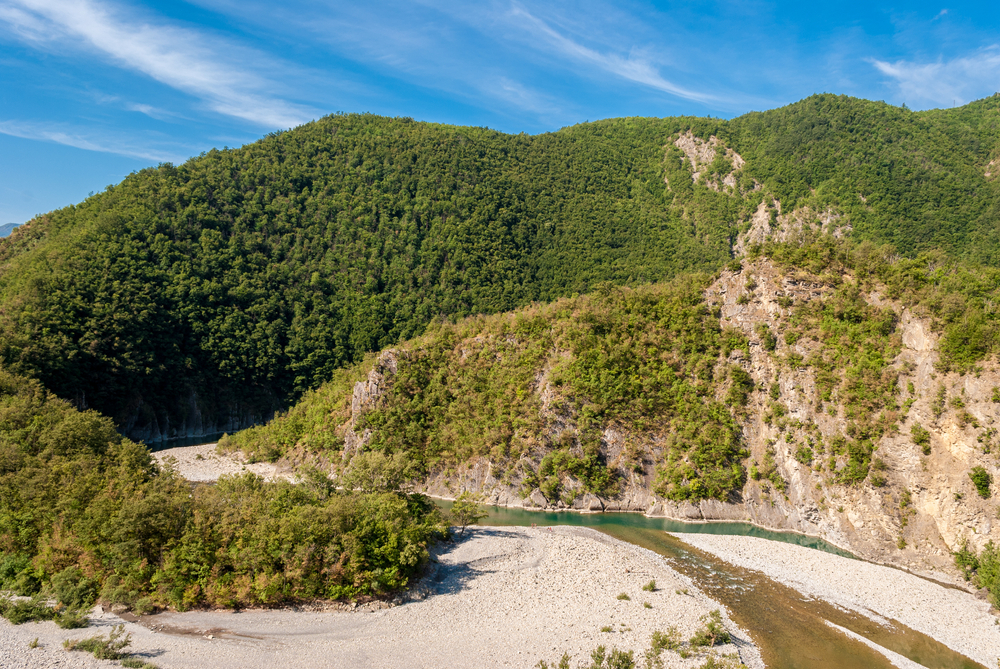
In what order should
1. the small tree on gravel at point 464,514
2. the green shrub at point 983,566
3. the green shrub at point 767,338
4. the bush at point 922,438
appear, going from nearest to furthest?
the green shrub at point 983,566, the bush at point 922,438, the small tree on gravel at point 464,514, the green shrub at point 767,338

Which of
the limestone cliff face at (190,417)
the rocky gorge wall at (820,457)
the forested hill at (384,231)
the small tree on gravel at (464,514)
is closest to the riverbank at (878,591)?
the rocky gorge wall at (820,457)

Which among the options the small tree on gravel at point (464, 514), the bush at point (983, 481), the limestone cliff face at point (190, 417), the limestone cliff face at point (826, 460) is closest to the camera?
the bush at point (983, 481)

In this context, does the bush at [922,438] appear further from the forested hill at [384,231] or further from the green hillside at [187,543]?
the forested hill at [384,231]

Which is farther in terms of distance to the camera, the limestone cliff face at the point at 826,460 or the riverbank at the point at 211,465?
the riverbank at the point at 211,465

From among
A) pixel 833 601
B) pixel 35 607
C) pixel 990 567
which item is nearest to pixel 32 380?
pixel 35 607

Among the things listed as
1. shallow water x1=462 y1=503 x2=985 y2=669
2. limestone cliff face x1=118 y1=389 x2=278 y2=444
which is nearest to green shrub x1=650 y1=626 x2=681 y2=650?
shallow water x1=462 y1=503 x2=985 y2=669

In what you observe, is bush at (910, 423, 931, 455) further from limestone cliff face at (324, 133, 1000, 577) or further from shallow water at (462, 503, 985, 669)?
shallow water at (462, 503, 985, 669)

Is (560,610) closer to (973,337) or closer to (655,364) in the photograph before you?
(655,364)
